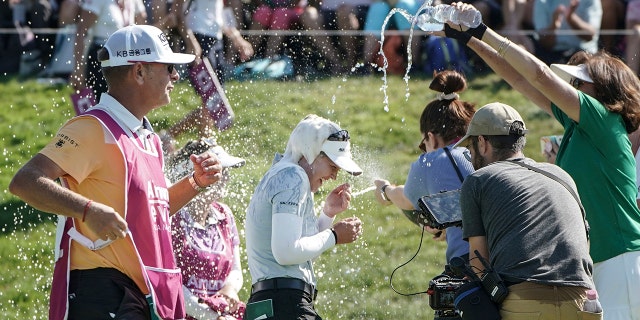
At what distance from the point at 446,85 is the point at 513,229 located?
1608 mm

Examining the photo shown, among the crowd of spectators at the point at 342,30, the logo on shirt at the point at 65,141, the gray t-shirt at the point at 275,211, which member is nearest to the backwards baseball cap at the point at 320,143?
the gray t-shirt at the point at 275,211

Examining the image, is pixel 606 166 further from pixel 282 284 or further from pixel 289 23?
pixel 289 23

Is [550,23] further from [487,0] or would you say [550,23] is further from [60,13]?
[60,13]

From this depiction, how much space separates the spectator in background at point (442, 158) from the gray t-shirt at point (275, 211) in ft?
2.29

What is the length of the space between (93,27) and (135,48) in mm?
5330

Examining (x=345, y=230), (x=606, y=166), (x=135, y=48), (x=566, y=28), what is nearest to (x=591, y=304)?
(x=606, y=166)

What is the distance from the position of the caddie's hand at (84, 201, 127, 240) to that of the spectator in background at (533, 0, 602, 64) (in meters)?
8.42

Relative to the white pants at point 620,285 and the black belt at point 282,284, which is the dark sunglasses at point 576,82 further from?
the black belt at point 282,284

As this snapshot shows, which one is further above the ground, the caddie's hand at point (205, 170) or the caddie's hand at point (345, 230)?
the caddie's hand at point (205, 170)

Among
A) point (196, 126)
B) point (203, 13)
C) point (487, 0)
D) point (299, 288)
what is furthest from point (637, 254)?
point (487, 0)

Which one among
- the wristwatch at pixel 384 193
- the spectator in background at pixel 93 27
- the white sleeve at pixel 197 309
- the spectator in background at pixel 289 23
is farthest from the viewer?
the spectator in background at pixel 289 23

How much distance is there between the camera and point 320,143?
5.52m

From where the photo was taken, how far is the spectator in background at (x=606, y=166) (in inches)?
211

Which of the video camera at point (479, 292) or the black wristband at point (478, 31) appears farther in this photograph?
the black wristband at point (478, 31)
